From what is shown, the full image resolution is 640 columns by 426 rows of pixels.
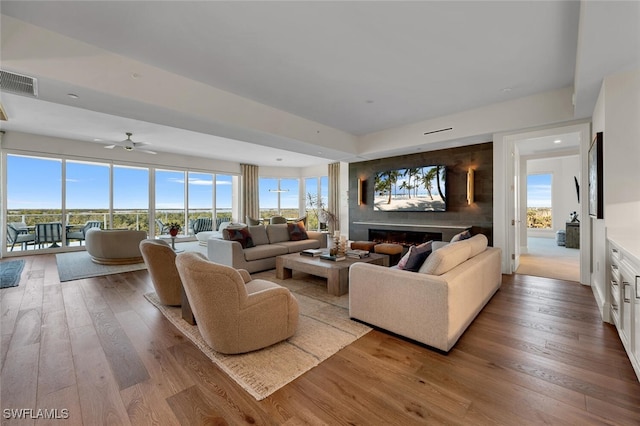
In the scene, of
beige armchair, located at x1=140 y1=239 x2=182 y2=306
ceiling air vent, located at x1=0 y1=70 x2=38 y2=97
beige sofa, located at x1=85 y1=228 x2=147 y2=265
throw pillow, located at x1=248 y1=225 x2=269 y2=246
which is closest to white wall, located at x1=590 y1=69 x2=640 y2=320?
beige armchair, located at x1=140 y1=239 x2=182 y2=306

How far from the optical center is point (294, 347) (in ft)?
7.50

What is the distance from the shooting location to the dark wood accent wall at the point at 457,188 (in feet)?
17.2

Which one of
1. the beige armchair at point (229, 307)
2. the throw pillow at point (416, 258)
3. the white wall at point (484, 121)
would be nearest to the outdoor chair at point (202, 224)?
the white wall at point (484, 121)

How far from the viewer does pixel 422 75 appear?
3479mm

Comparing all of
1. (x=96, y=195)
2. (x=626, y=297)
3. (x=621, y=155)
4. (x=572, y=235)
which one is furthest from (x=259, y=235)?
(x=572, y=235)

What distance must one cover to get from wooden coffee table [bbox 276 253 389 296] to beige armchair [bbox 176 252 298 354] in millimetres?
1328

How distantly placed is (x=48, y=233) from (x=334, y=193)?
7739 mm

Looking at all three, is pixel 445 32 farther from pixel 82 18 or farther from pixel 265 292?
pixel 82 18

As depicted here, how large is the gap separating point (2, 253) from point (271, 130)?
6.90 metres

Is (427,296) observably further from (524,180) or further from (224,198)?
(224,198)

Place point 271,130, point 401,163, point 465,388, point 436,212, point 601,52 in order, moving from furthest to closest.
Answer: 1. point 401,163
2. point 436,212
3. point 271,130
4. point 601,52
5. point 465,388

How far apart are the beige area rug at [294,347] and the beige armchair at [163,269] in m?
0.15

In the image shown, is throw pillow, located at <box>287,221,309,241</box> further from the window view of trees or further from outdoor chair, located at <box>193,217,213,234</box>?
the window view of trees

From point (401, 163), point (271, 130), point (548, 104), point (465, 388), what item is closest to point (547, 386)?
point (465, 388)
